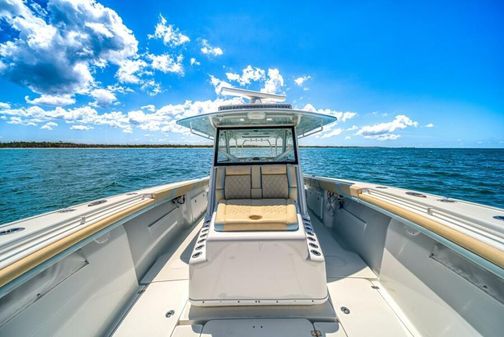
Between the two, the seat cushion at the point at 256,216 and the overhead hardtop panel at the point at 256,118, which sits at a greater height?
the overhead hardtop panel at the point at 256,118

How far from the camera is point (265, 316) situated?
5.94ft

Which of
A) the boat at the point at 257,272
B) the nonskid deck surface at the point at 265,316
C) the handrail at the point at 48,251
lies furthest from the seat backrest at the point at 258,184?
the handrail at the point at 48,251

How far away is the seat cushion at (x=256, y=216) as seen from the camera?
75.5 inches

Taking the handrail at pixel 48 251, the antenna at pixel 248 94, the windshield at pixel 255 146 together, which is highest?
the antenna at pixel 248 94

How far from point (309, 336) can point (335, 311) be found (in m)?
0.40

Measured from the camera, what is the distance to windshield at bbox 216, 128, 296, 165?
3205 mm

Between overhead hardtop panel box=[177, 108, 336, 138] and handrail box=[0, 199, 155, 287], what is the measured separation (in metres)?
1.53

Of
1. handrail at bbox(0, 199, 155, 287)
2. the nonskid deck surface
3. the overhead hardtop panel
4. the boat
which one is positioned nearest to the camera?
handrail at bbox(0, 199, 155, 287)

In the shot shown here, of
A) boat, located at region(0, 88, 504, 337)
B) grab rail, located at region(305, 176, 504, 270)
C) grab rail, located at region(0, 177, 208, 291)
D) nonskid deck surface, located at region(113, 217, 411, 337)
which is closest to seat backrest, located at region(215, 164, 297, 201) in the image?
boat, located at region(0, 88, 504, 337)

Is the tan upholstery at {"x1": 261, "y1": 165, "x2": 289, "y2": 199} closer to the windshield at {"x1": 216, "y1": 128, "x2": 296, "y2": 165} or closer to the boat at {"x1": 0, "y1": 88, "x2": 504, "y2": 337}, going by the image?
the boat at {"x1": 0, "y1": 88, "x2": 504, "y2": 337}

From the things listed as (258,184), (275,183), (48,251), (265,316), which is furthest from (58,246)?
(275,183)

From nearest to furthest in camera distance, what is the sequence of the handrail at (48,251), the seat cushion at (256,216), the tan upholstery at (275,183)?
the handrail at (48,251) < the seat cushion at (256,216) < the tan upholstery at (275,183)

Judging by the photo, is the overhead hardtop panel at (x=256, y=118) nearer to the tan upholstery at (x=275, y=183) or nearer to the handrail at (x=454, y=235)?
the tan upholstery at (x=275, y=183)

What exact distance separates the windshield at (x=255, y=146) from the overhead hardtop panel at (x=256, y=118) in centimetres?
17
